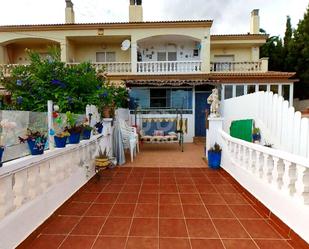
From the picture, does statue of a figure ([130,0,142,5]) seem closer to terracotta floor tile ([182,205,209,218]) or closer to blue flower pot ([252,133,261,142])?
blue flower pot ([252,133,261,142])

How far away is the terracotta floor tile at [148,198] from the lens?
13.1ft

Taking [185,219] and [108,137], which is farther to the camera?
[108,137]

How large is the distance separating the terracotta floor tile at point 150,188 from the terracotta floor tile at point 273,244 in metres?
2.16

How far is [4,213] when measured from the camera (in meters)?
2.38

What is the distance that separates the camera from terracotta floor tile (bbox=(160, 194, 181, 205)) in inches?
155

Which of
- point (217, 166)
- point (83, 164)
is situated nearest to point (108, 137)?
point (83, 164)

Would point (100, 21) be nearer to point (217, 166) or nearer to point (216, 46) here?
point (216, 46)

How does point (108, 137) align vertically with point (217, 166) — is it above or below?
above

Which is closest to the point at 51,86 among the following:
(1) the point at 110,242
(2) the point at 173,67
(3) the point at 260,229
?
(1) the point at 110,242

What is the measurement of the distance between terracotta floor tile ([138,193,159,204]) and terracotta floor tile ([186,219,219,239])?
2.91ft

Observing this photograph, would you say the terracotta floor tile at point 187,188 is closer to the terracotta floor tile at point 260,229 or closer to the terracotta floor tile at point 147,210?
the terracotta floor tile at point 147,210

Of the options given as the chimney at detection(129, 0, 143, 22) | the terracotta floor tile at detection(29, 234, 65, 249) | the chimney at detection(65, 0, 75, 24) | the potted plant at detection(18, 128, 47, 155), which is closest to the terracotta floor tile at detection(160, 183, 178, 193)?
the terracotta floor tile at detection(29, 234, 65, 249)

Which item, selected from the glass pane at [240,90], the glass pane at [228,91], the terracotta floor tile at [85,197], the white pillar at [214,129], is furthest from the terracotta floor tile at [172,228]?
the glass pane at [240,90]

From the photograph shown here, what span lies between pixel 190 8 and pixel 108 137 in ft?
40.7
